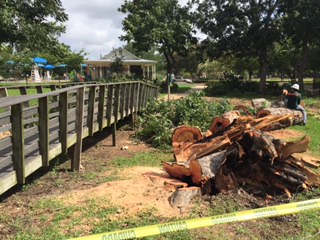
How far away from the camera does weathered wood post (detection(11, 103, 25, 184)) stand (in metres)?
4.49

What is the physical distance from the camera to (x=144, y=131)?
34.8ft

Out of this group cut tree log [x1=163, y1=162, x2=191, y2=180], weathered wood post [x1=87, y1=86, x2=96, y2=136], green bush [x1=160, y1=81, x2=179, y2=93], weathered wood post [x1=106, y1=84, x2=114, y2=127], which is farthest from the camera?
green bush [x1=160, y1=81, x2=179, y2=93]

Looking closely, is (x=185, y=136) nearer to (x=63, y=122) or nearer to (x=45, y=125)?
(x=63, y=122)

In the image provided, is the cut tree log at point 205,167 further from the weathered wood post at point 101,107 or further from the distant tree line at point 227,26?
the distant tree line at point 227,26

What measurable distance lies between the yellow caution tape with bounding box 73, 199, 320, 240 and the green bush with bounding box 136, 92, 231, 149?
4.90 m

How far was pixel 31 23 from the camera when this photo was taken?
2228 centimetres

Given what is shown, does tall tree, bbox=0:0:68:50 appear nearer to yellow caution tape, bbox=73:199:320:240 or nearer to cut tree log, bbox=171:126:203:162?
cut tree log, bbox=171:126:203:162

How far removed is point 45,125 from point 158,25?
28086 mm

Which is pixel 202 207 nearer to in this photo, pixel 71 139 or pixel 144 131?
pixel 71 139

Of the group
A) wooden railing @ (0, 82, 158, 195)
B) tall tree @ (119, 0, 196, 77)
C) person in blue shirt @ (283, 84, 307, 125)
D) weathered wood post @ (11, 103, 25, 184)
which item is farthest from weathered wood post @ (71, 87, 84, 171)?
tall tree @ (119, 0, 196, 77)

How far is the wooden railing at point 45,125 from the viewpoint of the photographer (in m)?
4.53

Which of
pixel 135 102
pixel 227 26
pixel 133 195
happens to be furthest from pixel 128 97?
pixel 227 26

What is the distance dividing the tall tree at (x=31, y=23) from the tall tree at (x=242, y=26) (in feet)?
37.1

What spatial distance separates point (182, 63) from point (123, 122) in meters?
56.8
